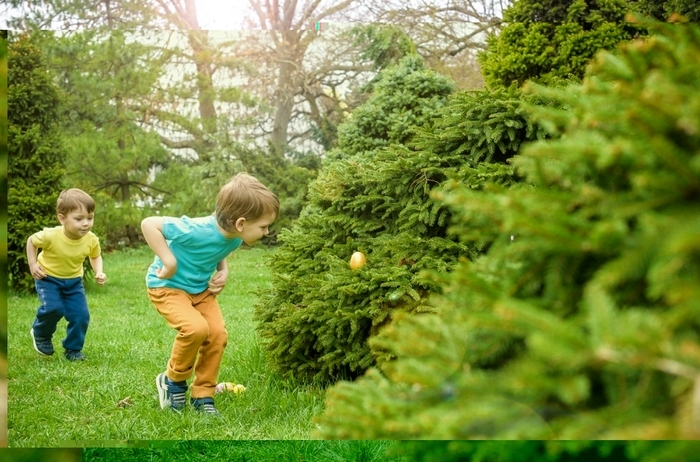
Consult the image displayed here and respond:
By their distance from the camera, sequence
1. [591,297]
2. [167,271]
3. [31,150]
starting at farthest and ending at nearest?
[31,150] → [167,271] → [591,297]

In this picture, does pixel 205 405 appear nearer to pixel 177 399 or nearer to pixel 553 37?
pixel 177 399

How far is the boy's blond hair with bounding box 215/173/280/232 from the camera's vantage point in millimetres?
2408

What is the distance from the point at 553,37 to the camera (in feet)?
11.1

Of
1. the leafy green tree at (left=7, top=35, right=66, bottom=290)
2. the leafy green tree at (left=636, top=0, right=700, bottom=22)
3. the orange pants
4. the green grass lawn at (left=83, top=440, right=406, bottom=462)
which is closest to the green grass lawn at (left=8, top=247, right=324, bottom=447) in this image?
the green grass lawn at (left=83, top=440, right=406, bottom=462)

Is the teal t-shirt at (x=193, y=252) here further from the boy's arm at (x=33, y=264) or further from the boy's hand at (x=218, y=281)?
the boy's arm at (x=33, y=264)

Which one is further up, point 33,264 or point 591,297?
point 591,297

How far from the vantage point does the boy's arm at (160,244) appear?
91.6 inches

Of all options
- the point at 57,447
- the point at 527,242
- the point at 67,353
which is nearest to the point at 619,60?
the point at 527,242

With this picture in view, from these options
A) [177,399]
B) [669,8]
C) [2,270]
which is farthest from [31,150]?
[669,8]

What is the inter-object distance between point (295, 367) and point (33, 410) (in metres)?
1.02

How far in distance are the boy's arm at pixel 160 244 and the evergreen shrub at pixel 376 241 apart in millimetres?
462

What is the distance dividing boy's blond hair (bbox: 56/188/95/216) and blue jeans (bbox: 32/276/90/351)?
1.09 ft

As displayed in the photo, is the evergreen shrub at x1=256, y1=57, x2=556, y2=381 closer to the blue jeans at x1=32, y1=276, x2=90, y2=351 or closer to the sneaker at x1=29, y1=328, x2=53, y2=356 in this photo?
the blue jeans at x1=32, y1=276, x2=90, y2=351

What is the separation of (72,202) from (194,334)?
50.3 inches
